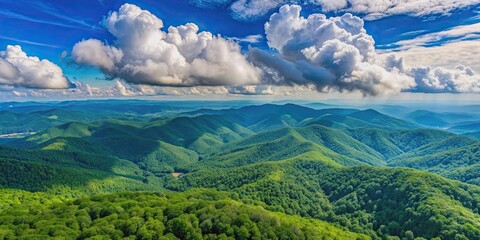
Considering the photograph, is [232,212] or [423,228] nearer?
[232,212]

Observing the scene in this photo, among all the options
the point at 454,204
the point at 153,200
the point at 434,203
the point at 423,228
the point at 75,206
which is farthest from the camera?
the point at 454,204

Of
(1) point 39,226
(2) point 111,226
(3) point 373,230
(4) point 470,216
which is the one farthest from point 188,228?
(4) point 470,216

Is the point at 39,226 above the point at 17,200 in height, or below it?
above

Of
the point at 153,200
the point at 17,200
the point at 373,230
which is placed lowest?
the point at 373,230

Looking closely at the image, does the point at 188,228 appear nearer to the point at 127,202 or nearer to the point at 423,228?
the point at 127,202

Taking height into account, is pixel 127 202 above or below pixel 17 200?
above

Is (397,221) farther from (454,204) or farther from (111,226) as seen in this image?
(111,226)

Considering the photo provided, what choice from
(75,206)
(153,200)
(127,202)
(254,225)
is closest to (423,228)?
(254,225)

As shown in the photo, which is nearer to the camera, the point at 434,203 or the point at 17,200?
the point at 434,203

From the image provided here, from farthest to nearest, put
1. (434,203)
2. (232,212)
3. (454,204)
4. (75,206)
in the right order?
(454,204), (434,203), (75,206), (232,212)
